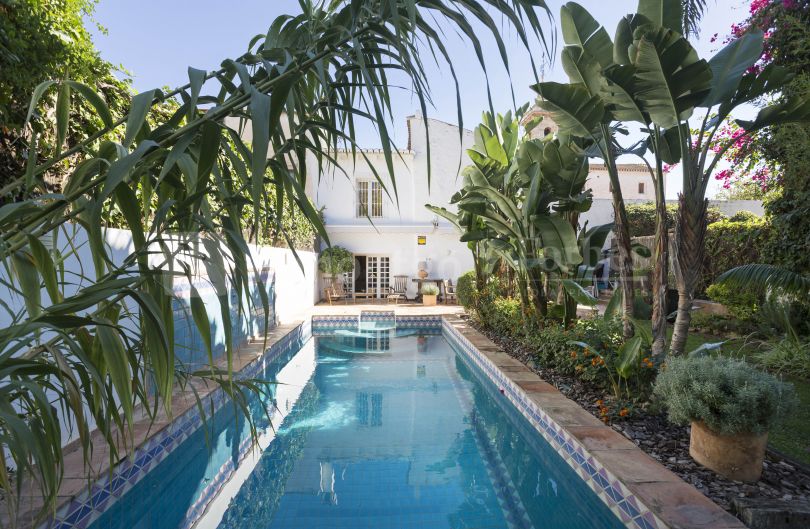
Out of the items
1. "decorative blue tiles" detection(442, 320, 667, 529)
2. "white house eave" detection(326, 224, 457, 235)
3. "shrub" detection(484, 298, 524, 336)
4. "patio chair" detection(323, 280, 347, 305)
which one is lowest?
"decorative blue tiles" detection(442, 320, 667, 529)

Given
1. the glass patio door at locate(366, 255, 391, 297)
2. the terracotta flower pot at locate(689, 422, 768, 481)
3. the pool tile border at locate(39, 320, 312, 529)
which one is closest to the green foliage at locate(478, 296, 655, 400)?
the terracotta flower pot at locate(689, 422, 768, 481)

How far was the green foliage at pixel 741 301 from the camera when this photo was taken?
7418mm

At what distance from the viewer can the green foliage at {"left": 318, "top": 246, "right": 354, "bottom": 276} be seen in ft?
49.6

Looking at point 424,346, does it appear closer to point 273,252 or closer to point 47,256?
point 273,252

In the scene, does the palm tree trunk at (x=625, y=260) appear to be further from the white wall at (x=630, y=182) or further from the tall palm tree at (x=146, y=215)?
the white wall at (x=630, y=182)

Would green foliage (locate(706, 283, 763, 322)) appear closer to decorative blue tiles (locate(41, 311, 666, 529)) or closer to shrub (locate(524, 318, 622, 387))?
shrub (locate(524, 318, 622, 387))

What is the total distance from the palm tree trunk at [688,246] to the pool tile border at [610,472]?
139 cm

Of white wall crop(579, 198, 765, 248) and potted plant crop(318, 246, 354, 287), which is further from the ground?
white wall crop(579, 198, 765, 248)

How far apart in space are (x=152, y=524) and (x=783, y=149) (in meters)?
8.47

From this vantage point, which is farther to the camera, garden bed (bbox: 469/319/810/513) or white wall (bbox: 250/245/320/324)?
white wall (bbox: 250/245/320/324)

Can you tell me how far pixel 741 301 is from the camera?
774 centimetres

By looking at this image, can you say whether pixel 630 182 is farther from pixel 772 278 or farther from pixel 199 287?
pixel 199 287

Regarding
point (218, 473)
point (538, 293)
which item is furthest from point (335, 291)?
point (218, 473)

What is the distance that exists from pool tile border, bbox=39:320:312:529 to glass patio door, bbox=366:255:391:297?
11.8 meters
